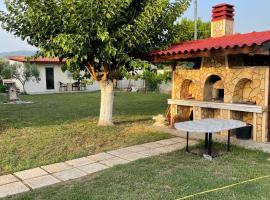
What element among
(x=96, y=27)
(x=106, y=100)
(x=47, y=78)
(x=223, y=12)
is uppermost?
(x=223, y=12)

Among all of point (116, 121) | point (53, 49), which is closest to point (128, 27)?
point (53, 49)

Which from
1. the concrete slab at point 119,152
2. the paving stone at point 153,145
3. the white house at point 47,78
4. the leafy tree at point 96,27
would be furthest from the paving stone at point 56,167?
the white house at point 47,78

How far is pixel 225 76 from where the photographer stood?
786cm

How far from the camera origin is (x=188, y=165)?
213 inches

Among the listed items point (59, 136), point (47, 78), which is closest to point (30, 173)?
point (59, 136)

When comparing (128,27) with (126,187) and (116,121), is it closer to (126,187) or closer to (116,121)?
(116,121)

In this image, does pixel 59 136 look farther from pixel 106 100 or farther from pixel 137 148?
pixel 137 148

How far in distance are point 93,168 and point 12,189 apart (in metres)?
1.37

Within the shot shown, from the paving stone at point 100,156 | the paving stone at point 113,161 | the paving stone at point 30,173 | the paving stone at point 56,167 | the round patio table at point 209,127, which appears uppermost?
the round patio table at point 209,127

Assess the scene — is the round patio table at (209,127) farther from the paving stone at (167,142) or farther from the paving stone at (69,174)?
the paving stone at (69,174)

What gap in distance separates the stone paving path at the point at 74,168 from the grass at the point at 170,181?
0.87 ft

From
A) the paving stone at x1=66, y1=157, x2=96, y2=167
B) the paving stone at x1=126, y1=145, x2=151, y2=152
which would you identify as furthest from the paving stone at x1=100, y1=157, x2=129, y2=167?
the paving stone at x1=126, y1=145, x2=151, y2=152

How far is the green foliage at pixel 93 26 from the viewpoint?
7.37 metres

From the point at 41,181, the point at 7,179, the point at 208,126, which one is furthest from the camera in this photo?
the point at 208,126
